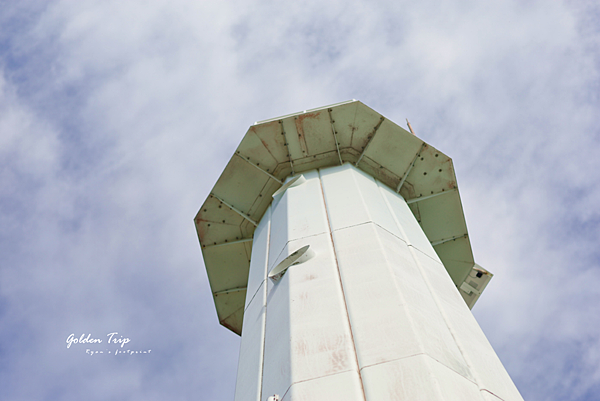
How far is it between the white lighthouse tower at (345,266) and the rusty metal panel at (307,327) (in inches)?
0.8

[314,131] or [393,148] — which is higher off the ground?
[314,131]

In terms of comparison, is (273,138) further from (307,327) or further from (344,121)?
(307,327)

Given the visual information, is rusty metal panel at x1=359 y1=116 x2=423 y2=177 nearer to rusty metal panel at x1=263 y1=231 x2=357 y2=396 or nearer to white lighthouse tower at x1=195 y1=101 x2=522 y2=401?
white lighthouse tower at x1=195 y1=101 x2=522 y2=401

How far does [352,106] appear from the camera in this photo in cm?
1138

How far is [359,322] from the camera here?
566 centimetres

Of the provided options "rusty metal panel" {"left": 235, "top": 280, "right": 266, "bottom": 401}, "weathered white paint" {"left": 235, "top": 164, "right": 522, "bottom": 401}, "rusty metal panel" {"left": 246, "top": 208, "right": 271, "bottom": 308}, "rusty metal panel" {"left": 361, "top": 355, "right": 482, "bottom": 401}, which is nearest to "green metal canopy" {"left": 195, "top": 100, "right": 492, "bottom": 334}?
"rusty metal panel" {"left": 246, "top": 208, "right": 271, "bottom": 308}

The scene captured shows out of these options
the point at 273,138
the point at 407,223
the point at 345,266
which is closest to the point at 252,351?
the point at 345,266

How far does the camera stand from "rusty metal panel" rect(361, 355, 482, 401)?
4.55 metres

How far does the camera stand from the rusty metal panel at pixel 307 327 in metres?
5.19

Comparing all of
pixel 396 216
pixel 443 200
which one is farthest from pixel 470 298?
pixel 396 216

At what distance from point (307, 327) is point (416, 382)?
1543 mm

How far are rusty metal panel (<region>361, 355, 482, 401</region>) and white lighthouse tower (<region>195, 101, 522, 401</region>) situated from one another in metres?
0.01

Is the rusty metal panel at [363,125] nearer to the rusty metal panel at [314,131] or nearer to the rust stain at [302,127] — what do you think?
the rusty metal panel at [314,131]

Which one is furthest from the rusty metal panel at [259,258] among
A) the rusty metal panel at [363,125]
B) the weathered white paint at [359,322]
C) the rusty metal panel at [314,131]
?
the rusty metal panel at [363,125]
